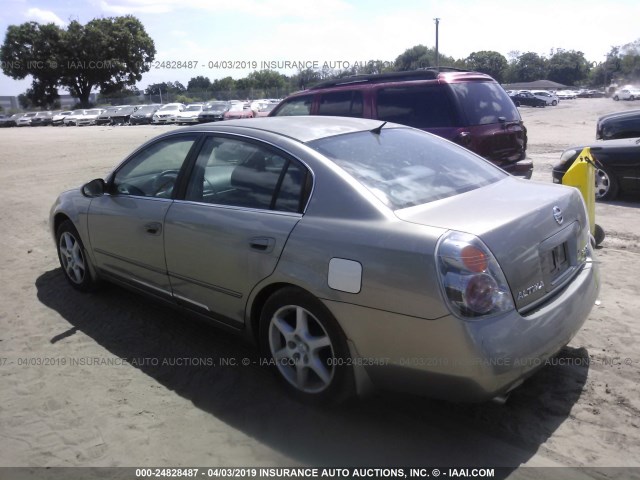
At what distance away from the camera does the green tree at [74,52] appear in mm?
62537

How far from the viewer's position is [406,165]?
344cm

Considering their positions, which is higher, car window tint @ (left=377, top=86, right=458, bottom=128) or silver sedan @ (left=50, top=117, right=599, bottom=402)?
car window tint @ (left=377, top=86, right=458, bottom=128)

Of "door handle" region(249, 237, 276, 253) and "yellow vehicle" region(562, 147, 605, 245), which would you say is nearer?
"door handle" region(249, 237, 276, 253)

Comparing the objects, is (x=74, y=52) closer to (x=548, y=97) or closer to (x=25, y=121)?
(x=25, y=121)

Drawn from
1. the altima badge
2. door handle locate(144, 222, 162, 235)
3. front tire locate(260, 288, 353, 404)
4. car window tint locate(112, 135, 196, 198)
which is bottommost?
front tire locate(260, 288, 353, 404)

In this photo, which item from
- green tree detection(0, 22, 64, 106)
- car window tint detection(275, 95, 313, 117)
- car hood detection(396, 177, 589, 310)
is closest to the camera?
car hood detection(396, 177, 589, 310)

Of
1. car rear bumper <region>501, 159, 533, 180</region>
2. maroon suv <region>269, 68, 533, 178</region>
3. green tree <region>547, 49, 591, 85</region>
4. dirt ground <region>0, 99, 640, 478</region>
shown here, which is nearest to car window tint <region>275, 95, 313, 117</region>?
maroon suv <region>269, 68, 533, 178</region>

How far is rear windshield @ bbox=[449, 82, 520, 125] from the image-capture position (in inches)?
278

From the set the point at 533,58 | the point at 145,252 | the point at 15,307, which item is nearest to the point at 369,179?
the point at 145,252

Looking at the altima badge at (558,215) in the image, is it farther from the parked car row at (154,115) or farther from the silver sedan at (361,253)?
the parked car row at (154,115)

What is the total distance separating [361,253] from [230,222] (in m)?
1.03

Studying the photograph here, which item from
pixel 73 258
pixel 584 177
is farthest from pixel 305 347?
pixel 584 177

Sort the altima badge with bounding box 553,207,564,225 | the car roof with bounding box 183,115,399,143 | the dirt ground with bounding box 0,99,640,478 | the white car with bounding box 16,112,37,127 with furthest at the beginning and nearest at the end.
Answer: the white car with bounding box 16,112,37,127
the car roof with bounding box 183,115,399,143
the altima badge with bounding box 553,207,564,225
the dirt ground with bounding box 0,99,640,478

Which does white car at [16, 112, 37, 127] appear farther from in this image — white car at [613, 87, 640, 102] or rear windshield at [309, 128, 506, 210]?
white car at [613, 87, 640, 102]
